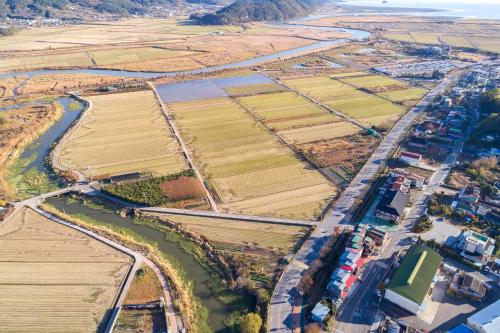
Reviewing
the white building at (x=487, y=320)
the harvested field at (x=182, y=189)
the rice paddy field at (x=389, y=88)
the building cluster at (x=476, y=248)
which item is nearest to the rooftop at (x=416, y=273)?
the white building at (x=487, y=320)

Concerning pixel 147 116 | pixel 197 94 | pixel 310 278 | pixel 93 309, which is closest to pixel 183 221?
pixel 93 309

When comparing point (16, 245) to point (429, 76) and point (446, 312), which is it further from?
point (429, 76)

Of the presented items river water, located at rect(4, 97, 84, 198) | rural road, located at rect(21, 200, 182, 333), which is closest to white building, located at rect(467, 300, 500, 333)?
rural road, located at rect(21, 200, 182, 333)

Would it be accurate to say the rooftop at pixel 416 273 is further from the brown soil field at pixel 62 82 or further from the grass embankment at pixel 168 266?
the brown soil field at pixel 62 82

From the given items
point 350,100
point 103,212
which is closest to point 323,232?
point 103,212

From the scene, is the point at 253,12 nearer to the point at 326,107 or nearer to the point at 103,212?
the point at 326,107

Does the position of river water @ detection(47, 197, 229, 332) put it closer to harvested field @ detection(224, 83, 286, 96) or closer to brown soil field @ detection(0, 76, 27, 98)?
harvested field @ detection(224, 83, 286, 96)
